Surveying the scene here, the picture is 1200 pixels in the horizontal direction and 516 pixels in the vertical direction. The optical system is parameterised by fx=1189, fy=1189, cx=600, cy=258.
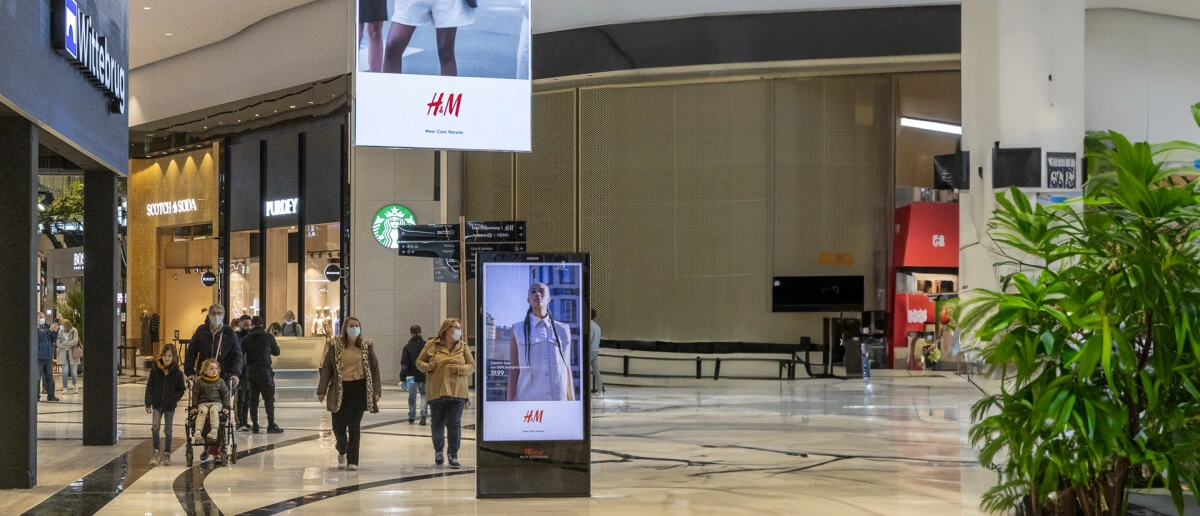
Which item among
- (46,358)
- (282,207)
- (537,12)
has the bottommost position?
(46,358)

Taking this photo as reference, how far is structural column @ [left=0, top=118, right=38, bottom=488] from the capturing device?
994cm

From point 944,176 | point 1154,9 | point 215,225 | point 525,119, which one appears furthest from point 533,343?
point 215,225

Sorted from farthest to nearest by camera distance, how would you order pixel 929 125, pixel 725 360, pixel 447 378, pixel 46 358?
1. pixel 929 125
2. pixel 725 360
3. pixel 46 358
4. pixel 447 378

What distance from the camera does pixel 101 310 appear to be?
13.3m

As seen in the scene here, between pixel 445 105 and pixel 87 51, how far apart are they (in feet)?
13.2

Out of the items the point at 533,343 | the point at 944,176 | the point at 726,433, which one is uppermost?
the point at 944,176

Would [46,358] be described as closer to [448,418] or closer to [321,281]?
[321,281]

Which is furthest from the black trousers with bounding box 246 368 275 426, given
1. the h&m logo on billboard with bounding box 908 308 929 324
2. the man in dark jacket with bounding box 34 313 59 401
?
the h&m logo on billboard with bounding box 908 308 929 324

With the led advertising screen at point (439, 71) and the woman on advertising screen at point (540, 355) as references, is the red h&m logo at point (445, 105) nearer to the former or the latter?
the led advertising screen at point (439, 71)

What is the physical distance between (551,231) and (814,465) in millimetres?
15732

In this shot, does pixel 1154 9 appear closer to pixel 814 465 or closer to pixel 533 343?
pixel 814 465

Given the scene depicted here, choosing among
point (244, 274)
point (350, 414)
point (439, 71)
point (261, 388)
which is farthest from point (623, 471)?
point (244, 274)

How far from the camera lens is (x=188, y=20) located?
27.3 meters

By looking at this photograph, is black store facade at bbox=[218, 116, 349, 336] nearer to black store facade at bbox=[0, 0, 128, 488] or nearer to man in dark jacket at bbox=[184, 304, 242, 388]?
black store facade at bbox=[0, 0, 128, 488]
